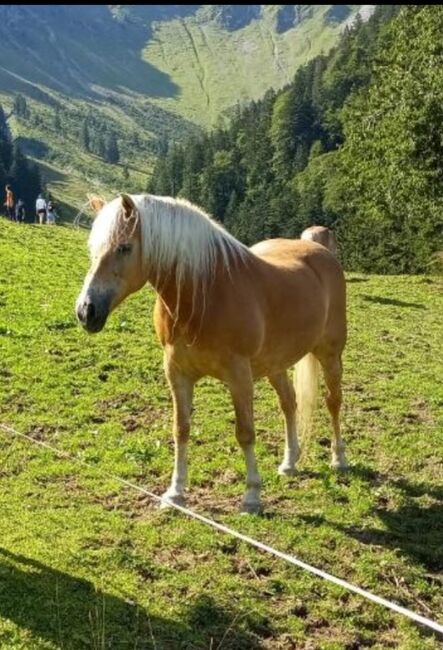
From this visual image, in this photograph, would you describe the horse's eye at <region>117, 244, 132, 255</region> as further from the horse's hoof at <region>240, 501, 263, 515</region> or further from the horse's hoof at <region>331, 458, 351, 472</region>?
the horse's hoof at <region>331, 458, 351, 472</region>

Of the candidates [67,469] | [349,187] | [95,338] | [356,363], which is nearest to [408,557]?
[67,469]

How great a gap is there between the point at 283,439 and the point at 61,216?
15235 centimetres

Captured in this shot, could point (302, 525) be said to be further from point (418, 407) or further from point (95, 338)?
point (95, 338)

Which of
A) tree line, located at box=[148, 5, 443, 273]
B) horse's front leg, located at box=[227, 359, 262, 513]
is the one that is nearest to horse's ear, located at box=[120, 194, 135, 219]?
horse's front leg, located at box=[227, 359, 262, 513]

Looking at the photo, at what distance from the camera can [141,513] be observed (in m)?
7.24

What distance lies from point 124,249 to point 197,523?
287 cm

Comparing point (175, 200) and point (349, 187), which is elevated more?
point (349, 187)

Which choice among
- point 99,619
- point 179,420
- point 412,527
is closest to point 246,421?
point 179,420

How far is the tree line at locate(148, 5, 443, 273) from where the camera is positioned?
27062mm

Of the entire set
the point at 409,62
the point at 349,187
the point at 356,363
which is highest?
the point at 409,62

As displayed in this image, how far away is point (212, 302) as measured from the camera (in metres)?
6.68

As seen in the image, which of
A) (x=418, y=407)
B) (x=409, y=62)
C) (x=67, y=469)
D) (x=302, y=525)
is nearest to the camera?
(x=302, y=525)

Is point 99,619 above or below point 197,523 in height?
below

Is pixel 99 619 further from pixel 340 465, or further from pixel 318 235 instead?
pixel 318 235
